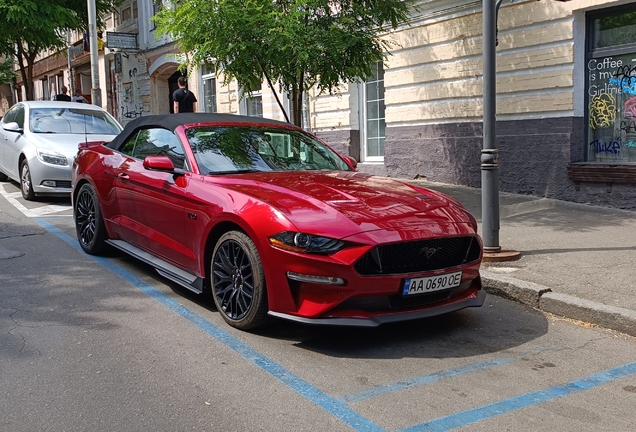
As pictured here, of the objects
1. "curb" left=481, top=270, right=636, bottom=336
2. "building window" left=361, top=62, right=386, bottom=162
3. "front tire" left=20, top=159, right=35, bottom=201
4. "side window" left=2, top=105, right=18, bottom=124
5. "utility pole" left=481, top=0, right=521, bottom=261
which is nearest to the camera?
"curb" left=481, top=270, right=636, bottom=336

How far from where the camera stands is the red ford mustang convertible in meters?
4.33

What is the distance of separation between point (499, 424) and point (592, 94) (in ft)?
26.1

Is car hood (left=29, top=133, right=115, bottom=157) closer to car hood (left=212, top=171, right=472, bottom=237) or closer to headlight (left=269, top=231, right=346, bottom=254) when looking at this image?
car hood (left=212, top=171, right=472, bottom=237)

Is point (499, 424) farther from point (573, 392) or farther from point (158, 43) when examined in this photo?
point (158, 43)

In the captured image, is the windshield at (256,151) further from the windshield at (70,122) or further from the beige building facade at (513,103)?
the windshield at (70,122)

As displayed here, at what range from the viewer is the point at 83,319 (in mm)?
5078

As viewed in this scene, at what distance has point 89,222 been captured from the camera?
7191 mm

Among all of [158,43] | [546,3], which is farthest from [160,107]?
[546,3]

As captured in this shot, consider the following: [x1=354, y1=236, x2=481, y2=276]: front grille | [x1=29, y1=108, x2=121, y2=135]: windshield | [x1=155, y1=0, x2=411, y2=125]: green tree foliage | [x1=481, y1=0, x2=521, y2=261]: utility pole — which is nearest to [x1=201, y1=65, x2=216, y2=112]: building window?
[x1=29, y1=108, x2=121, y2=135]: windshield

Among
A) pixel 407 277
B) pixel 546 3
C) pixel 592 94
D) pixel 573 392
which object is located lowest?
pixel 573 392

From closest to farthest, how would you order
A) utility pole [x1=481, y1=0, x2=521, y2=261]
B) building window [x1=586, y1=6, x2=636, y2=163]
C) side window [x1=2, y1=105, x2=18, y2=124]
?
utility pole [x1=481, y1=0, x2=521, y2=261] < building window [x1=586, y1=6, x2=636, y2=163] < side window [x1=2, y1=105, x2=18, y2=124]

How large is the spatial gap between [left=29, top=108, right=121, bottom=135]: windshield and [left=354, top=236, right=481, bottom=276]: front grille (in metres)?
8.44

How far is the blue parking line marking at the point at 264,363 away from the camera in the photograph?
3500 millimetres

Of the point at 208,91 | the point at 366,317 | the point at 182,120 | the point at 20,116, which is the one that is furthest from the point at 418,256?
the point at 208,91
